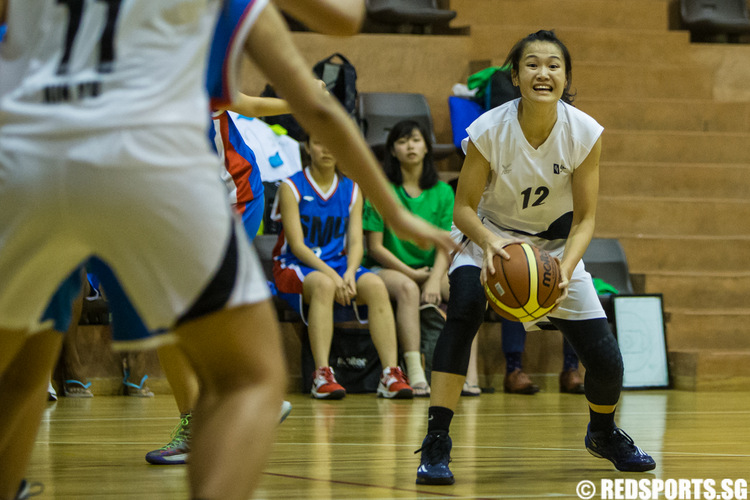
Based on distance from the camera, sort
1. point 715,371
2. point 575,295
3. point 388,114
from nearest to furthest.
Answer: point 575,295 < point 715,371 < point 388,114

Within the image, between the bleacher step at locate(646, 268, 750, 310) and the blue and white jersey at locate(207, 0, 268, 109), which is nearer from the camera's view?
the blue and white jersey at locate(207, 0, 268, 109)

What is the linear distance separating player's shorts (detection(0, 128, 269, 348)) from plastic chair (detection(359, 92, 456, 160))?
5.49 meters

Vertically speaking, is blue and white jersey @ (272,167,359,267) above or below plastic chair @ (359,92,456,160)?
below

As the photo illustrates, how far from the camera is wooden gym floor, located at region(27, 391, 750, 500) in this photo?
114 inches

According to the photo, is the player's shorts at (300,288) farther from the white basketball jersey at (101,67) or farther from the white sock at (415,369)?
the white basketball jersey at (101,67)

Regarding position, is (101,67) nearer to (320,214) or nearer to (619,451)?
(619,451)

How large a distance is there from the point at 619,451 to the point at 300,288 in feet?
9.53

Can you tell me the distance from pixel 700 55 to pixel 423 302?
4.37 meters

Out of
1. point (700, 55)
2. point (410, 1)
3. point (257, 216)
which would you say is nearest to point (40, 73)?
point (257, 216)

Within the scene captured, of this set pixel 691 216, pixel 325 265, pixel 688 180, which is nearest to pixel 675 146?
pixel 688 180

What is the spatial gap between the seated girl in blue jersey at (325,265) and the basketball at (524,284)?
2588 mm

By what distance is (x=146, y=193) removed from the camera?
4.86 feet

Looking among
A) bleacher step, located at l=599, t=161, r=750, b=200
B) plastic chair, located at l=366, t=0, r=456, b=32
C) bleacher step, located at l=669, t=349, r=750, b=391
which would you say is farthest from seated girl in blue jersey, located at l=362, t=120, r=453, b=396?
plastic chair, located at l=366, t=0, r=456, b=32

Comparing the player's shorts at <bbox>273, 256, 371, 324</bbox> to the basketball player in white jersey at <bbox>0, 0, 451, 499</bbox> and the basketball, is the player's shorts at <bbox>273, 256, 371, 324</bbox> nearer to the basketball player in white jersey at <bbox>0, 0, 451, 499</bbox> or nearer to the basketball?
the basketball
